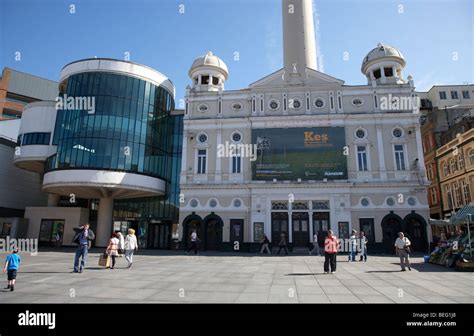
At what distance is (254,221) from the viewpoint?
28.3 metres

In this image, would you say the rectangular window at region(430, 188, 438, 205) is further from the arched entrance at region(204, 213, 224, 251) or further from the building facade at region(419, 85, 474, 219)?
the arched entrance at region(204, 213, 224, 251)

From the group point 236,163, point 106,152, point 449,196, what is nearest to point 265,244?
point 236,163

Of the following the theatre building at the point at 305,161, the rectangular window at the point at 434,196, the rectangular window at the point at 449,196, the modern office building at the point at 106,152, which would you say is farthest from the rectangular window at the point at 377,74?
the modern office building at the point at 106,152

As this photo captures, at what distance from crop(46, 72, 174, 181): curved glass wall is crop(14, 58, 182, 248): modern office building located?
10cm

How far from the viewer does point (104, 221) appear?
3406cm

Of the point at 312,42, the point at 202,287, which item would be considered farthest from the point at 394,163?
the point at 202,287

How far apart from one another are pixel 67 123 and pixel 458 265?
36.1m

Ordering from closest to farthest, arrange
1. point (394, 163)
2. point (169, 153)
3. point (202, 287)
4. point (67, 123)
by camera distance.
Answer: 1. point (202, 287)
2. point (394, 163)
3. point (67, 123)
4. point (169, 153)

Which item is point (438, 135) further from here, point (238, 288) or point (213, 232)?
point (238, 288)

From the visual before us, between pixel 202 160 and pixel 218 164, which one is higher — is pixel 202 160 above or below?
above

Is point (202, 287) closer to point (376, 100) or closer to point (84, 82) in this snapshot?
point (376, 100)

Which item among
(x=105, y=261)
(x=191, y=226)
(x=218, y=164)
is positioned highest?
(x=218, y=164)

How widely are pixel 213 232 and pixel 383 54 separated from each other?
2659cm
